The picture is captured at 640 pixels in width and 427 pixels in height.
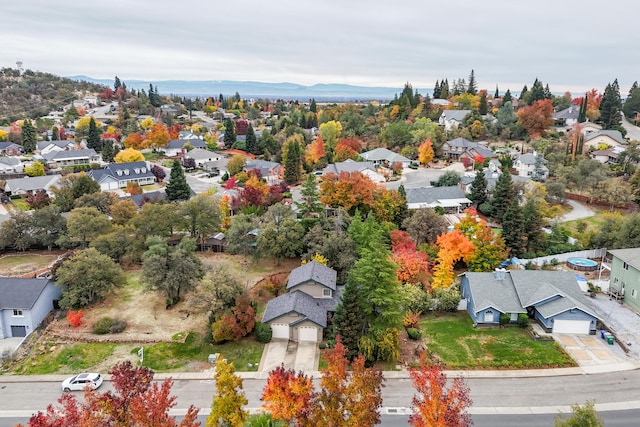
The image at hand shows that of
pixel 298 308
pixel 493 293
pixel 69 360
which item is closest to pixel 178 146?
pixel 69 360

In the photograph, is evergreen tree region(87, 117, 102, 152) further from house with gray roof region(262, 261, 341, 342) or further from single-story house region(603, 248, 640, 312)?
single-story house region(603, 248, 640, 312)

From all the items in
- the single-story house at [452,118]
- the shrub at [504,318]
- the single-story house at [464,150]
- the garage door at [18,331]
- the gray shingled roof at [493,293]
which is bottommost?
the garage door at [18,331]

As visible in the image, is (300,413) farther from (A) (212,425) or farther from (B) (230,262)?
(B) (230,262)

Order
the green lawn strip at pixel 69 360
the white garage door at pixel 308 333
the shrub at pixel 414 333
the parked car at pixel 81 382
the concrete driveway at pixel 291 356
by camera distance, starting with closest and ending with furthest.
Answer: the parked car at pixel 81 382 → the green lawn strip at pixel 69 360 → the concrete driveway at pixel 291 356 → the white garage door at pixel 308 333 → the shrub at pixel 414 333

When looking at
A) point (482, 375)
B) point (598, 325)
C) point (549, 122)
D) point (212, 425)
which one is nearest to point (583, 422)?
point (482, 375)

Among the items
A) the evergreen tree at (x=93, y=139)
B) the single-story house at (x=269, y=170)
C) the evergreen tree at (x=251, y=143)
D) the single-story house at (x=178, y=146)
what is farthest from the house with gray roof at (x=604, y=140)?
the evergreen tree at (x=93, y=139)

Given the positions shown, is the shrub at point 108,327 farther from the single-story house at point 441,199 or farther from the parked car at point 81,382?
the single-story house at point 441,199

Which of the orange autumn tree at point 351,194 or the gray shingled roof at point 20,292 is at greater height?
the orange autumn tree at point 351,194

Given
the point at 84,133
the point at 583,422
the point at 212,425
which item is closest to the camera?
the point at 583,422
